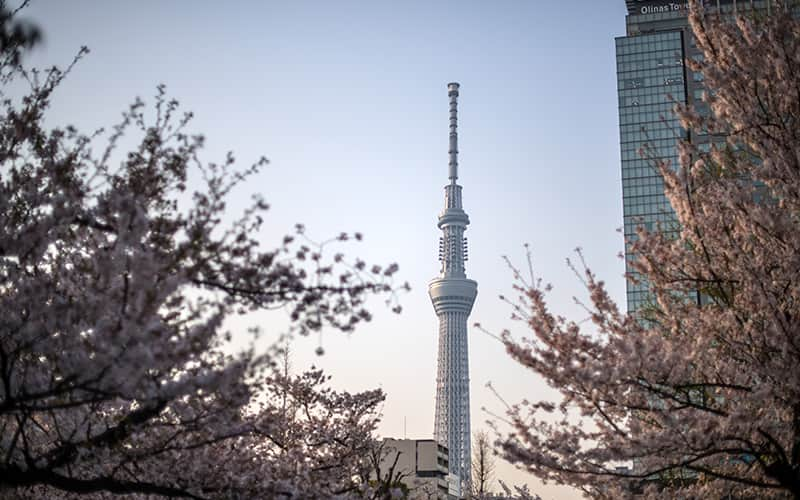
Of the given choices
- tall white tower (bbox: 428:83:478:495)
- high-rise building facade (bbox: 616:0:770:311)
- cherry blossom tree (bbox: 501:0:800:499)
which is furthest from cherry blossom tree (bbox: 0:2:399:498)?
tall white tower (bbox: 428:83:478:495)

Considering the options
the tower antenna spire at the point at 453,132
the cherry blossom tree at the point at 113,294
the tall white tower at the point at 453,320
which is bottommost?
the cherry blossom tree at the point at 113,294

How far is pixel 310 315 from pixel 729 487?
19.7 ft

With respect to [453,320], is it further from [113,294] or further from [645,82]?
[113,294]

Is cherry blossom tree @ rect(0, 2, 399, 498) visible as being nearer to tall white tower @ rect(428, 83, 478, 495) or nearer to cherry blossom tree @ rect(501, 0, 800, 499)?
cherry blossom tree @ rect(501, 0, 800, 499)

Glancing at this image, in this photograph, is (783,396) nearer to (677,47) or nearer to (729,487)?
(729,487)

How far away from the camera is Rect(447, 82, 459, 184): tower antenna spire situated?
145500 millimetres

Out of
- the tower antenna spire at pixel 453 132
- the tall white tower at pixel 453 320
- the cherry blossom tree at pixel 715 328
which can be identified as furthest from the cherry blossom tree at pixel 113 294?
the tower antenna spire at pixel 453 132

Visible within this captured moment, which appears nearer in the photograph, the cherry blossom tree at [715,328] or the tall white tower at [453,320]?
the cherry blossom tree at [715,328]

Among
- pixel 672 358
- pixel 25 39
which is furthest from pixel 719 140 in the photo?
pixel 25 39

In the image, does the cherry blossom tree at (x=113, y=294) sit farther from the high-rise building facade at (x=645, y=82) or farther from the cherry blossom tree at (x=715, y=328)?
the high-rise building facade at (x=645, y=82)

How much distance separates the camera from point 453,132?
150 m

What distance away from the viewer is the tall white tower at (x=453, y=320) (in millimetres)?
120812

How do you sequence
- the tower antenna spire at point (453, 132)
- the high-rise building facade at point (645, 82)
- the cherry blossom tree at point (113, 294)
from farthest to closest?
the tower antenna spire at point (453, 132), the high-rise building facade at point (645, 82), the cherry blossom tree at point (113, 294)

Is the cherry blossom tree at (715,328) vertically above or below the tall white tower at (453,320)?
below
